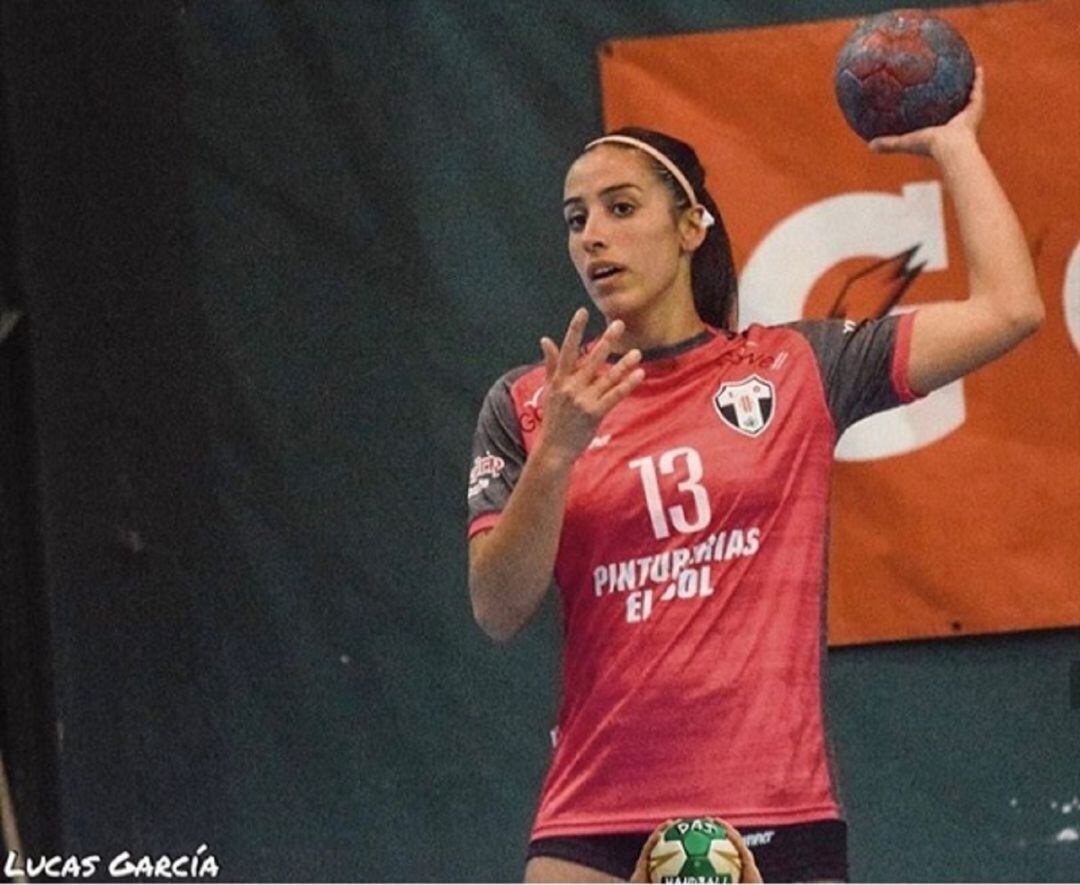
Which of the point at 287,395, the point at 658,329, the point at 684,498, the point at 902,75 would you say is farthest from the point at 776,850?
the point at 287,395

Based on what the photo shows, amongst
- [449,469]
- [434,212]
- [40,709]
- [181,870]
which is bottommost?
[181,870]

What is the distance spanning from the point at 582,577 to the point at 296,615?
1.63 meters

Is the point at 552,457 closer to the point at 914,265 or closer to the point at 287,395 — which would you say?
the point at 914,265

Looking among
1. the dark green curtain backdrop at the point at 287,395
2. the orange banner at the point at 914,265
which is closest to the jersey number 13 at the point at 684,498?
the orange banner at the point at 914,265

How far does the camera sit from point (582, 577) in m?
3.43

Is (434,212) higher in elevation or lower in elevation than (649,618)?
higher

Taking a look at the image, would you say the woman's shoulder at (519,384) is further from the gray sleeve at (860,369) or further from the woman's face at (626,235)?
the gray sleeve at (860,369)

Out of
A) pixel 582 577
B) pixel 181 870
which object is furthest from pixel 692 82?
pixel 181 870

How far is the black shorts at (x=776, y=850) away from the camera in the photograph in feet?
10.8

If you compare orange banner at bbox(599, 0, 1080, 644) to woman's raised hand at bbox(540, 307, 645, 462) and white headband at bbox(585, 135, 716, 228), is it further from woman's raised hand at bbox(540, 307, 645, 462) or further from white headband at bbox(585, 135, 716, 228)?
woman's raised hand at bbox(540, 307, 645, 462)

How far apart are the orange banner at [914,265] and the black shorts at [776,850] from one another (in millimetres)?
1396

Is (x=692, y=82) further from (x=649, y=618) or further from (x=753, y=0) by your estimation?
(x=649, y=618)

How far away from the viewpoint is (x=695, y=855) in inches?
127

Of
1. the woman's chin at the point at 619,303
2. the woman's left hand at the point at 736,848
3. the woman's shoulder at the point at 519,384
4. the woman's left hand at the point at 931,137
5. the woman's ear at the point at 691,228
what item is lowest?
the woman's left hand at the point at 736,848
